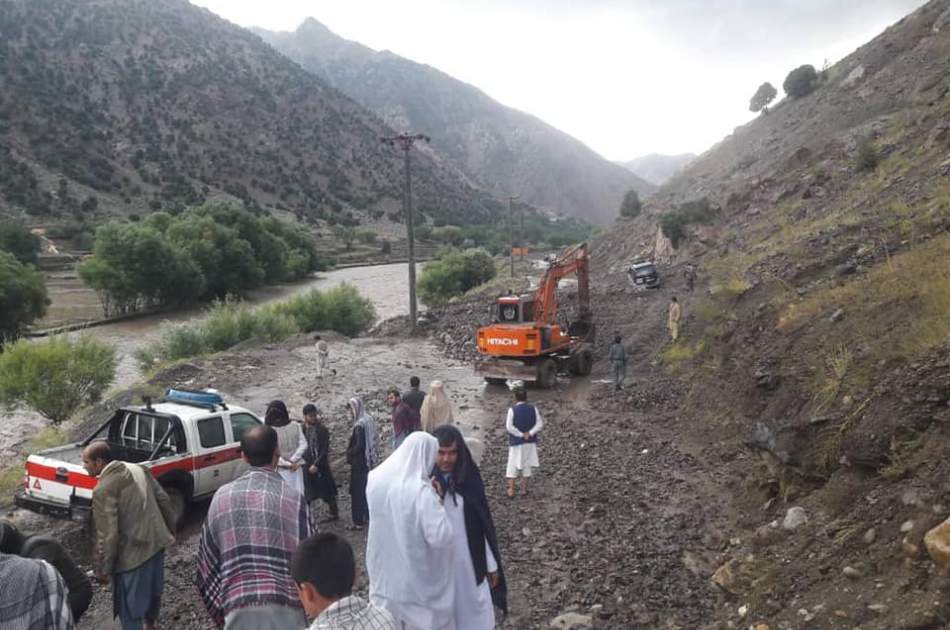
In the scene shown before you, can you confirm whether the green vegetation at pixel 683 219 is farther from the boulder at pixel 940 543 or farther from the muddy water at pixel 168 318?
the boulder at pixel 940 543

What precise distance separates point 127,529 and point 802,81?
4774 centimetres

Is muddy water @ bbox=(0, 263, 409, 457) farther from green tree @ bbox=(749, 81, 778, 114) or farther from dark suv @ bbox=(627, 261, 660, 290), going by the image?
green tree @ bbox=(749, 81, 778, 114)

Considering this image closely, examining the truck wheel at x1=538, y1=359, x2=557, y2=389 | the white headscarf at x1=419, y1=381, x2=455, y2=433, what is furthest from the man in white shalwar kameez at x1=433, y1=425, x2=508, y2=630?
the truck wheel at x1=538, y1=359, x2=557, y2=389

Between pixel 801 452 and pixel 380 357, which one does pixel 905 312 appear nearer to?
pixel 801 452

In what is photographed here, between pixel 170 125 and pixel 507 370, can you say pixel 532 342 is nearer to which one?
pixel 507 370

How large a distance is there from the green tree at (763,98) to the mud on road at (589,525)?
4412cm

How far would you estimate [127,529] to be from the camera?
4.14 meters

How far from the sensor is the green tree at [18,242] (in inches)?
1786

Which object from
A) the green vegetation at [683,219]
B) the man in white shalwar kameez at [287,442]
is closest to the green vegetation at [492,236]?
the green vegetation at [683,219]

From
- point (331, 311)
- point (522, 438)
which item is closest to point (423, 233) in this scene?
point (331, 311)

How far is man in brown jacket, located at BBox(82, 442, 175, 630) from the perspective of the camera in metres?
4.08

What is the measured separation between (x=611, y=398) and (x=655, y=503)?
589 centimetres

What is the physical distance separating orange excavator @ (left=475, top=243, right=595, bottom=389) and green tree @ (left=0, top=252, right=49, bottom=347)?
78.9 ft

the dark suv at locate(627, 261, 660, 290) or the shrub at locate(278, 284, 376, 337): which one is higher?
the dark suv at locate(627, 261, 660, 290)
